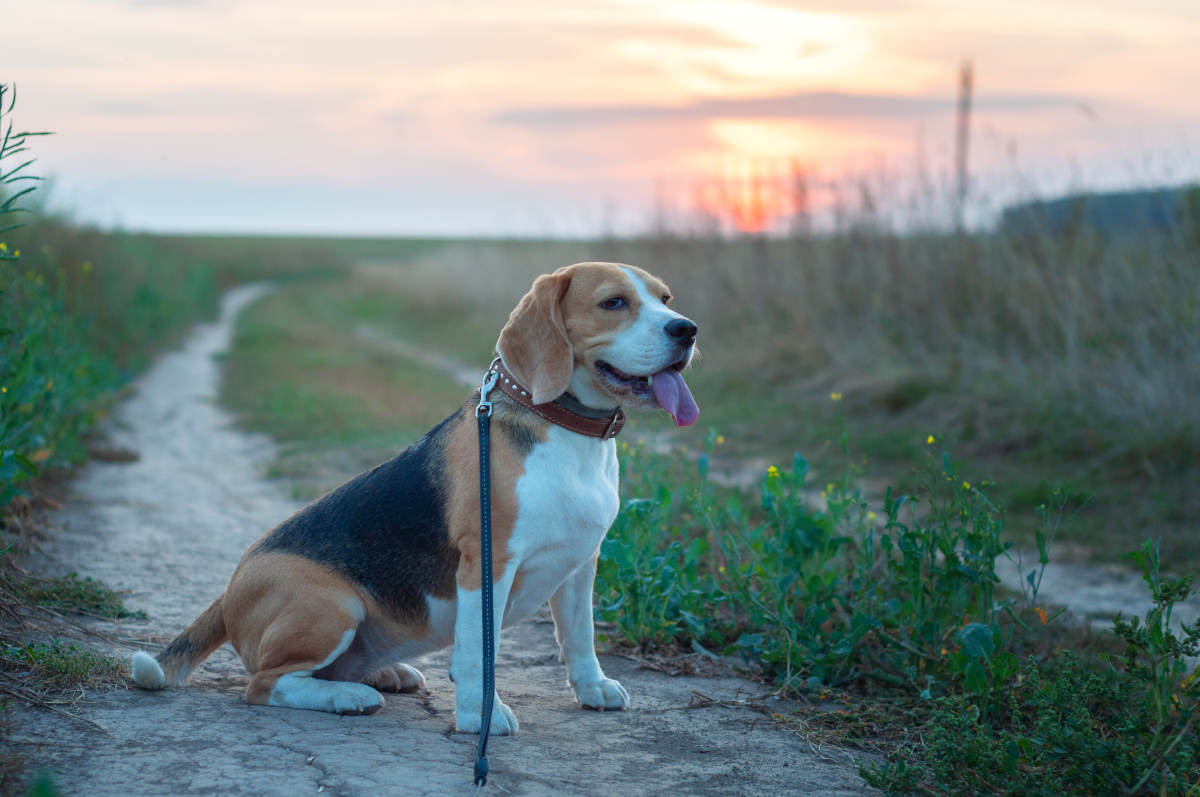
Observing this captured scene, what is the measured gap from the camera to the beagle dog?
3.41 meters

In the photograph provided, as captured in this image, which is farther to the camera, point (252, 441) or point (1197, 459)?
point (252, 441)

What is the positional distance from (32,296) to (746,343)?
32.1ft

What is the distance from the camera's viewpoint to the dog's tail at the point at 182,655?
3619mm

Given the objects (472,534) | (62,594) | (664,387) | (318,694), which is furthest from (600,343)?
(62,594)

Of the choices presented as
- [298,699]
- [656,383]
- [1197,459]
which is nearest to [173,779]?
[298,699]

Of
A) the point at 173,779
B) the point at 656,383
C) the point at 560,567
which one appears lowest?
the point at 173,779

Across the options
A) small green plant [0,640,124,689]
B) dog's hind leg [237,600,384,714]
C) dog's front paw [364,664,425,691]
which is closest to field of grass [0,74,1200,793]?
small green plant [0,640,124,689]

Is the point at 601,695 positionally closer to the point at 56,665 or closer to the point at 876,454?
the point at 56,665

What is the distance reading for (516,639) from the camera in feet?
16.2

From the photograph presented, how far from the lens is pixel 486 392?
3.60 meters

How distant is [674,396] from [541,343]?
0.51 metres

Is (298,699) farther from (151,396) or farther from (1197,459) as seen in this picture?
(151,396)

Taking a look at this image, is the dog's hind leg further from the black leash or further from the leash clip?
the leash clip

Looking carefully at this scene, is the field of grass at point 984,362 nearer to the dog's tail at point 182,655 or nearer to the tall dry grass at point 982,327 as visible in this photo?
the tall dry grass at point 982,327
